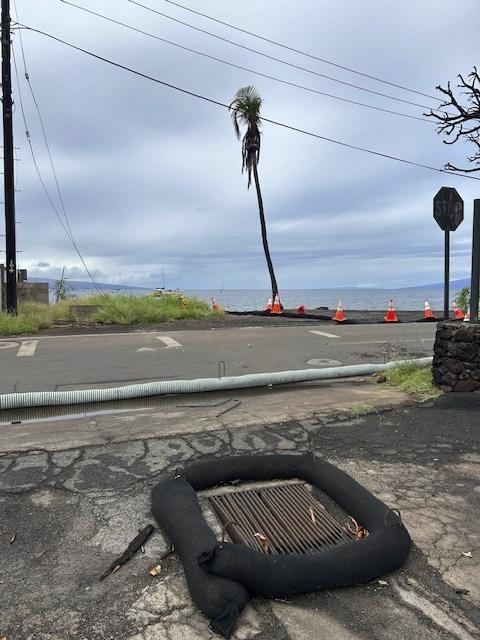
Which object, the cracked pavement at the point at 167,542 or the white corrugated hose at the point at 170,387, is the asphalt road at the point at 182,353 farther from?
the cracked pavement at the point at 167,542

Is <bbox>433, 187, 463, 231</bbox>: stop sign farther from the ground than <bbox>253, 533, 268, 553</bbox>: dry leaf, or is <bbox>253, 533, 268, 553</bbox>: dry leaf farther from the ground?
<bbox>433, 187, 463, 231</bbox>: stop sign

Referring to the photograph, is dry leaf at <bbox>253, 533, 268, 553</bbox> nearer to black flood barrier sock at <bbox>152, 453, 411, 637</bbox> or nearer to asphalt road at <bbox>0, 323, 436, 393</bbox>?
black flood barrier sock at <bbox>152, 453, 411, 637</bbox>

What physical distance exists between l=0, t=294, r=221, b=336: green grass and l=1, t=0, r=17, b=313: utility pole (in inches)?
40.4

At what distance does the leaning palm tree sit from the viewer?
27797 mm

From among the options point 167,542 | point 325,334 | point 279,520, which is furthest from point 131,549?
point 325,334

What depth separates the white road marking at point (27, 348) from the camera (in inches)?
421

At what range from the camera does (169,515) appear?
323 centimetres

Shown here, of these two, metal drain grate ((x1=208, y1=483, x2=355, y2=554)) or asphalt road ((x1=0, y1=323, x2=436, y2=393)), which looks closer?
metal drain grate ((x1=208, y1=483, x2=355, y2=554))

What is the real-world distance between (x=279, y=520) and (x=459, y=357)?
4.22m

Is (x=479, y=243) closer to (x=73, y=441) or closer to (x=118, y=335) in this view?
(x=73, y=441)

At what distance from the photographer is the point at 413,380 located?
726 cm

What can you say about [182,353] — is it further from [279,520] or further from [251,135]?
[251,135]

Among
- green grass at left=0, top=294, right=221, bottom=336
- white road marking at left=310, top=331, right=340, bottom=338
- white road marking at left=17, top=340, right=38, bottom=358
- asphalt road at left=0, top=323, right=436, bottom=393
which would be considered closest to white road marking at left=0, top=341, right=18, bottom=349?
asphalt road at left=0, top=323, right=436, bottom=393

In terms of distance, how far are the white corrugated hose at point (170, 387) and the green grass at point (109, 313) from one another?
837cm
